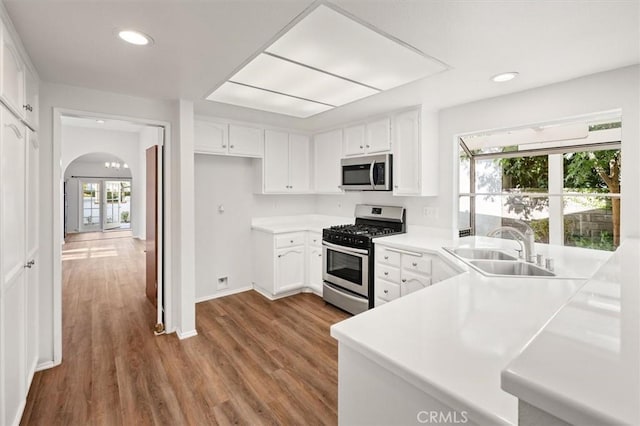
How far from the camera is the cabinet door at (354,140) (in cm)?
373

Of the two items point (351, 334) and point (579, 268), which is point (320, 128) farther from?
point (351, 334)

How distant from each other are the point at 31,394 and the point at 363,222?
335 centimetres

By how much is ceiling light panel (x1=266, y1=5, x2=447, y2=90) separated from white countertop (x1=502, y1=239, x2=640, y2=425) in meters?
1.56

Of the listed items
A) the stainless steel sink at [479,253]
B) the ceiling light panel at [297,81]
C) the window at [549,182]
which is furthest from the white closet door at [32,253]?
the window at [549,182]

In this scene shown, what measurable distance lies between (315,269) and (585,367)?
3.67 m

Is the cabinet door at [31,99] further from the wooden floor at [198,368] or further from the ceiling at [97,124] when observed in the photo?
the ceiling at [97,124]

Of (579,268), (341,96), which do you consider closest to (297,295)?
(341,96)

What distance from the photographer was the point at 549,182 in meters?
2.82

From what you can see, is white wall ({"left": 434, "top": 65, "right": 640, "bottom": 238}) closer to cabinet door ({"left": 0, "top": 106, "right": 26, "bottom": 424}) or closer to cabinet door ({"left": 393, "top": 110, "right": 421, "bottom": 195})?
cabinet door ({"left": 393, "top": 110, "right": 421, "bottom": 195})

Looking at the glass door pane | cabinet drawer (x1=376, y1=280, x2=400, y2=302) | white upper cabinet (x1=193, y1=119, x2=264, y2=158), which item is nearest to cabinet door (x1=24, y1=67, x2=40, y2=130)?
white upper cabinet (x1=193, y1=119, x2=264, y2=158)

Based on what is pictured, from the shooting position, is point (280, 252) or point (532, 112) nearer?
point (532, 112)

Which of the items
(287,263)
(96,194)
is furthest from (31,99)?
(96,194)

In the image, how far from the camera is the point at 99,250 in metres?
7.13

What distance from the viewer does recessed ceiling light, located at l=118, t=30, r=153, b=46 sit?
1711 millimetres
